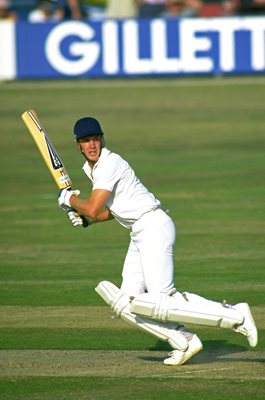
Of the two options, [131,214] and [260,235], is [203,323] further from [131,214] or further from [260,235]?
[260,235]

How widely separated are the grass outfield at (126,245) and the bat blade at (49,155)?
122 centimetres

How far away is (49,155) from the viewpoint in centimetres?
883

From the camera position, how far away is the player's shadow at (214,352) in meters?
8.25

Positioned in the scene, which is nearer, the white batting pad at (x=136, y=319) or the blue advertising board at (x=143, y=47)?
the white batting pad at (x=136, y=319)

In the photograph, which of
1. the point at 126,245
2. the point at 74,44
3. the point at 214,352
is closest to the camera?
the point at 214,352

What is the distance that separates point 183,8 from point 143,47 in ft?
33.6

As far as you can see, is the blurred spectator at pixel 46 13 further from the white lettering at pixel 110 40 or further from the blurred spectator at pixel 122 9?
the white lettering at pixel 110 40

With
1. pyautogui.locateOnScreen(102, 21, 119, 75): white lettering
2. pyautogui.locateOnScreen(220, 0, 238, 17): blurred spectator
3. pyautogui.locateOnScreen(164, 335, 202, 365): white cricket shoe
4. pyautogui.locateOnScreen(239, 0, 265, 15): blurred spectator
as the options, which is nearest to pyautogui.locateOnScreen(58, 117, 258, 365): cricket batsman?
pyautogui.locateOnScreen(164, 335, 202, 365): white cricket shoe

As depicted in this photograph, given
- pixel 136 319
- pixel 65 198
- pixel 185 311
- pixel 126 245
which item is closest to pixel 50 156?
pixel 65 198

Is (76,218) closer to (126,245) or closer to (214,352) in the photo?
(214,352)

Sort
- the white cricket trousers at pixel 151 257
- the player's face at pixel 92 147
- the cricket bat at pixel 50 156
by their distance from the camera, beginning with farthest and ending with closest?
1. the cricket bat at pixel 50 156
2. the player's face at pixel 92 147
3. the white cricket trousers at pixel 151 257

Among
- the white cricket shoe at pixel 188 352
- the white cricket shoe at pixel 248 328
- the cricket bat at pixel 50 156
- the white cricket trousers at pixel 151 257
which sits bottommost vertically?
the white cricket shoe at pixel 188 352

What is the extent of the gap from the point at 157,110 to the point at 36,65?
5.31m

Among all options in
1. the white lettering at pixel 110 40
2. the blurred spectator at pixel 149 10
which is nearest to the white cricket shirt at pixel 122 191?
the white lettering at pixel 110 40
